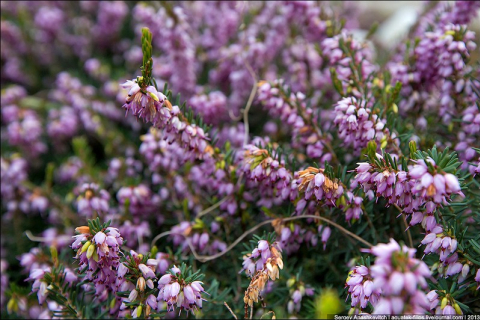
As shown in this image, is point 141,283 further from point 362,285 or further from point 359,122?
point 359,122

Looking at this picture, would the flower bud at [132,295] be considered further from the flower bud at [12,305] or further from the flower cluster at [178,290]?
the flower bud at [12,305]

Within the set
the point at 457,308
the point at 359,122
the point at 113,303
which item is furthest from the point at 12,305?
the point at 457,308

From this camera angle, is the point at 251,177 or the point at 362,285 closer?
the point at 362,285

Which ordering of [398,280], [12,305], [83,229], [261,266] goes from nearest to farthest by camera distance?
1. [398,280]
2. [83,229]
3. [261,266]
4. [12,305]

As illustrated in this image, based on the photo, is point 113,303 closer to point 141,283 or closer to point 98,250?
point 141,283

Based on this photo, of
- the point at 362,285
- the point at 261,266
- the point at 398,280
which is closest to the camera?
the point at 398,280

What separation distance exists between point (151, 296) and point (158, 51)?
273cm

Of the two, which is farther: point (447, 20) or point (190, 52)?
point (190, 52)

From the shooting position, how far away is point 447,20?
2.45m

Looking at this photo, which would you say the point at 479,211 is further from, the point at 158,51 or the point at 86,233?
the point at 158,51

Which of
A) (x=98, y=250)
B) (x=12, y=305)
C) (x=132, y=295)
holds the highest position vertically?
(x=98, y=250)

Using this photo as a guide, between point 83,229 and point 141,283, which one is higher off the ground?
point 83,229

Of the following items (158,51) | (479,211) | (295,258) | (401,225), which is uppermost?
(158,51)

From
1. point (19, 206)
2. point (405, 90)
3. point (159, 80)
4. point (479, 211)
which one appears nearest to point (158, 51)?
point (159, 80)
